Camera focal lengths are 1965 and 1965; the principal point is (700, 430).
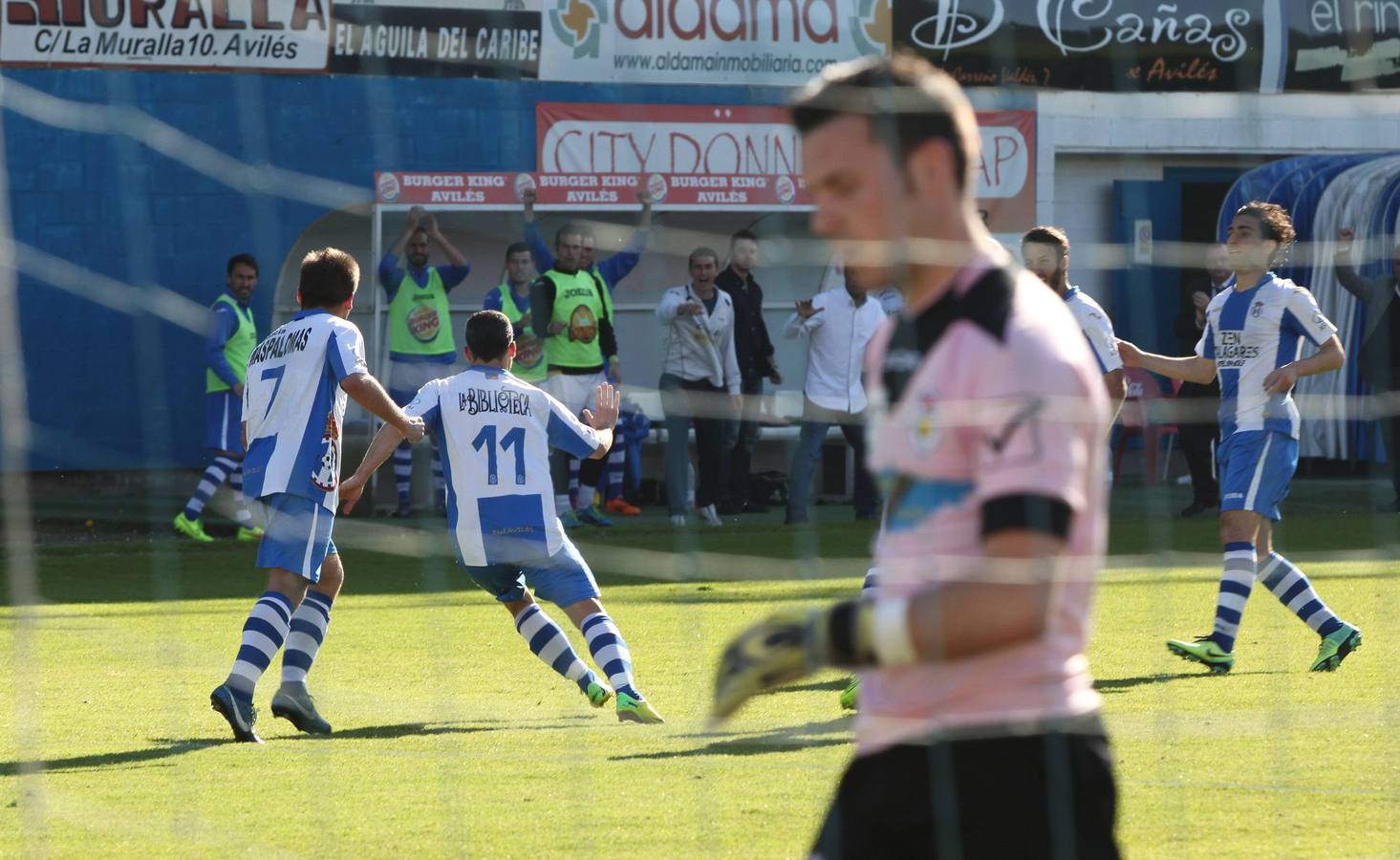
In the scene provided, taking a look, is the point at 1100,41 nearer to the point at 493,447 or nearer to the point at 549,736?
the point at 493,447

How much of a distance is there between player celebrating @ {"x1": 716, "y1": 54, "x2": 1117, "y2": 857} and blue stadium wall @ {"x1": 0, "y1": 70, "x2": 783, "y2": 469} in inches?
531

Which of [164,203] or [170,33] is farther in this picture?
[164,203]

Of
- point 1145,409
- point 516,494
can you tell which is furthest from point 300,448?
point 1145,409

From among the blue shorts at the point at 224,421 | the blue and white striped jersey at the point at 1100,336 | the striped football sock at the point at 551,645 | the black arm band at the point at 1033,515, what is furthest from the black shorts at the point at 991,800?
the blue shorts at the point at 224,421

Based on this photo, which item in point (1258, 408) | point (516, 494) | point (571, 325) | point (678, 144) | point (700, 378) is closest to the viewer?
point (516, 494)

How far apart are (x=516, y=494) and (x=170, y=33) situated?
383 inches

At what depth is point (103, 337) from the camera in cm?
1545

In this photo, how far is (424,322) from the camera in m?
14.5

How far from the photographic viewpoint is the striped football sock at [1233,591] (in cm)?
762

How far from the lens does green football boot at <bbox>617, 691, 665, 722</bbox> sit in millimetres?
6539

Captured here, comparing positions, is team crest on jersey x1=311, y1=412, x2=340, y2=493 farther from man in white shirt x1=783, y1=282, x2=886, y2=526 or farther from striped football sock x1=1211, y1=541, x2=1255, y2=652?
man in white shirt x1=783, y1=282, x2=886, y2=526

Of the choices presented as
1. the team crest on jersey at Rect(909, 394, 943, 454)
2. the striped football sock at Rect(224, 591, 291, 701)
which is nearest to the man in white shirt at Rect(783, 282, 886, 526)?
the striped football sock at Rect(224, 591, 291, 701)

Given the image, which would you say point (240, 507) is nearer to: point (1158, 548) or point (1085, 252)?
point (1158, 548)

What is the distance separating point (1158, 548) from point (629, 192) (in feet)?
18.7
